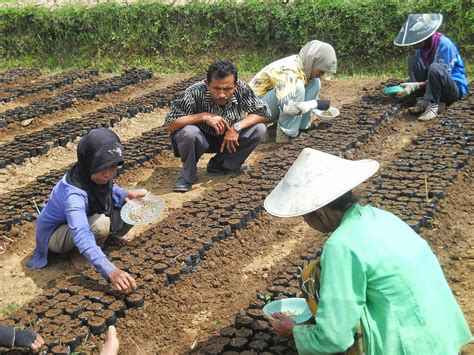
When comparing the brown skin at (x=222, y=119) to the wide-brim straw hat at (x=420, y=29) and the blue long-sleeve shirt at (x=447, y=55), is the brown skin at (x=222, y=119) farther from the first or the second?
the blue long-sleeve shirt at (x=447, y=55)

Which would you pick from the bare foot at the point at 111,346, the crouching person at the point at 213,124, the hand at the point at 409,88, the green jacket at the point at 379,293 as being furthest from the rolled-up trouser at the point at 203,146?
the green jacket at the point at 379,293

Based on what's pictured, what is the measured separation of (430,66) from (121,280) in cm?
538

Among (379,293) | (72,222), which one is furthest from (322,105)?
(379,293)

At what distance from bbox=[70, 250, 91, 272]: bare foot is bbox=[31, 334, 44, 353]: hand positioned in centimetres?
106

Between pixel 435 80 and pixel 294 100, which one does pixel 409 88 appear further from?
pixel 294 100

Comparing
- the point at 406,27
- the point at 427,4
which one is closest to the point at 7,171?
the point at 406,27

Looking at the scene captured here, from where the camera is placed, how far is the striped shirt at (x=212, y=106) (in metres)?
6.60

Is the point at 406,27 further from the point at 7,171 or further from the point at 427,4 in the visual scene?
the point at 7,171

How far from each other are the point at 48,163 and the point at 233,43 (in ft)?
19.8

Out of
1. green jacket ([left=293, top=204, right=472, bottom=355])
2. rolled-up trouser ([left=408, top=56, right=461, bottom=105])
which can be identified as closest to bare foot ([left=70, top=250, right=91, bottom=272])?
green jacket ([left=293, top=204, right=472, bottom=355])

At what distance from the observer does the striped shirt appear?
6.60 metres

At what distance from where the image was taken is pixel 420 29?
25.9ft

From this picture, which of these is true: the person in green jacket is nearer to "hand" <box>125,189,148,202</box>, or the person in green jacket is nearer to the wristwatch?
"hand" <box>125,189,148,202</box>

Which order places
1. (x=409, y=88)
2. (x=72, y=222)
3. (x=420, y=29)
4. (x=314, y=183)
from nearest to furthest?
(x=314, y=183) < (x=72, y=222) < (x=420, y=29) < (x=409, y=88)
